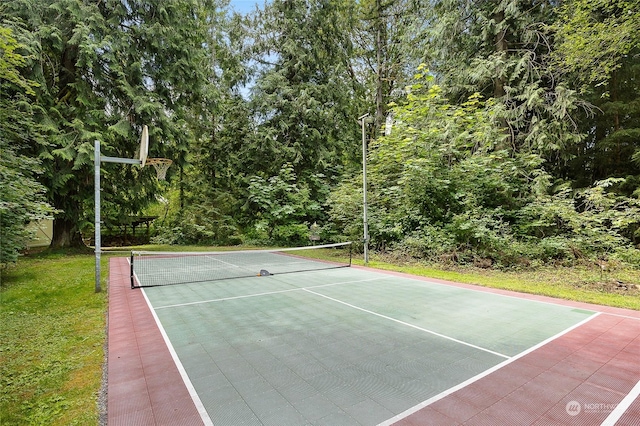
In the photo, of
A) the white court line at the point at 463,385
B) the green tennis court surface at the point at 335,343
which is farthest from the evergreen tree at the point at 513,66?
the white court line at the point at 463,385

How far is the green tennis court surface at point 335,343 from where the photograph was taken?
98.3 inches

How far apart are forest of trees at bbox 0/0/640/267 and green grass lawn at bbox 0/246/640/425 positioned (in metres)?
1.12

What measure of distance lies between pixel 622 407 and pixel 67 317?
6.51 m

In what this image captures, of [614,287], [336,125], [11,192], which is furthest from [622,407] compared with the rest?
[336,125]

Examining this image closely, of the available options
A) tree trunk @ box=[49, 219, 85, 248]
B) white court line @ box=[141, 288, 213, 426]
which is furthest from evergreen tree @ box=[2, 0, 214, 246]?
white court line @ box=[141, 288, 213, 426]

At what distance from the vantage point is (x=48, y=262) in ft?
33.2

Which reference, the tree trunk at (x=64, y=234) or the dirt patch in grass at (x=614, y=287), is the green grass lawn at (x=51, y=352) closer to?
the tree trunk at (x=64, y=234)

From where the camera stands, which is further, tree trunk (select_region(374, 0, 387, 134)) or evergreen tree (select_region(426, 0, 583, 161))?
tree trunk (select_region(374, 0, 387, 134))

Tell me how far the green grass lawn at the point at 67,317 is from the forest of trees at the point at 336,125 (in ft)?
3.69

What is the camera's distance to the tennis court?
239 cm

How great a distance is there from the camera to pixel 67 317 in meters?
4.71

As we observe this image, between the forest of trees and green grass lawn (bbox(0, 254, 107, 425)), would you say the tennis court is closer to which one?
green grass lawn (bbox(0, 254, 107, 425))

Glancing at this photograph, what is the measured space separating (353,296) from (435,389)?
3.22 metres

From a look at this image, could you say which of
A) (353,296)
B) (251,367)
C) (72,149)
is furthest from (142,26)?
(251,367)
